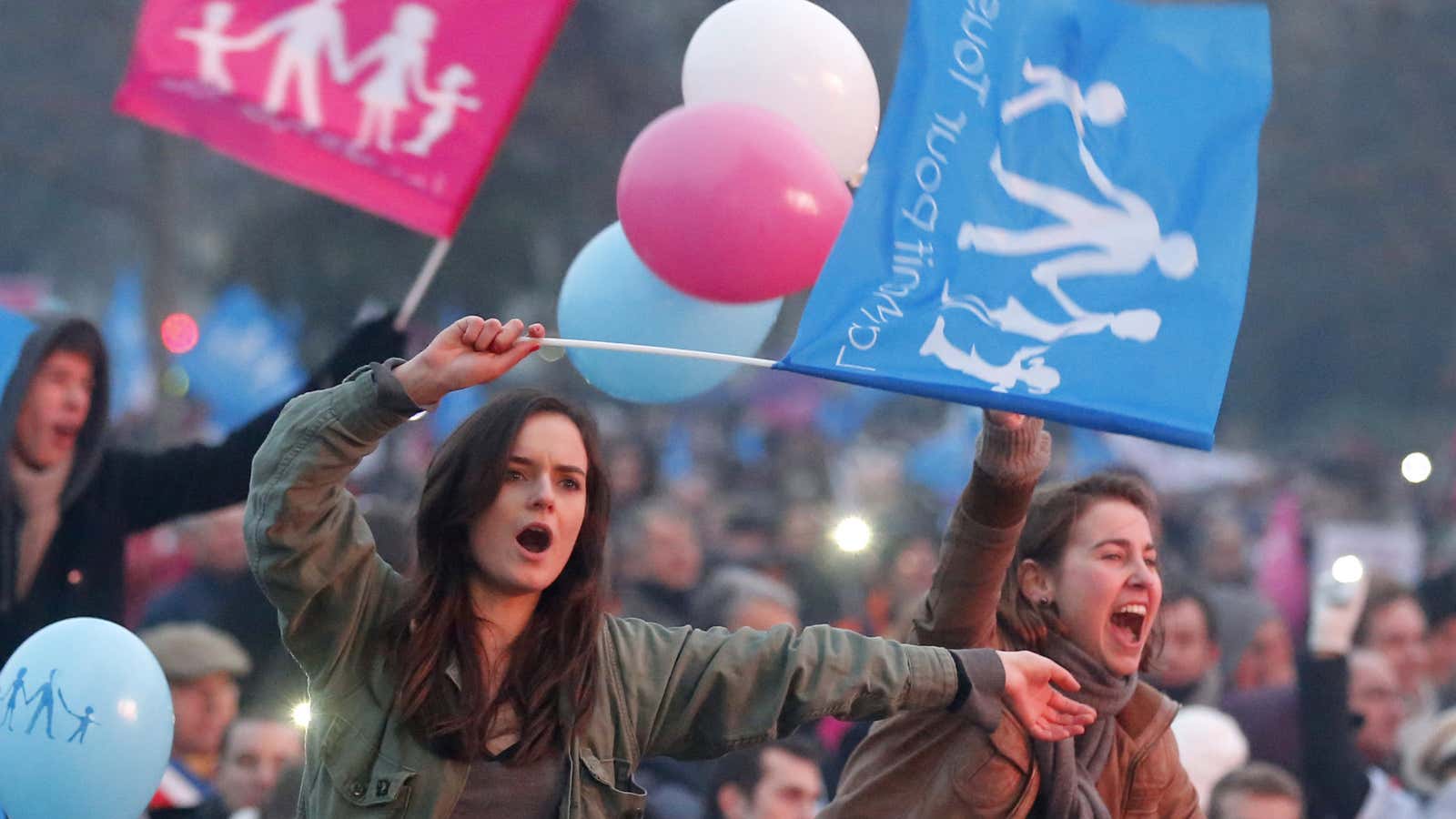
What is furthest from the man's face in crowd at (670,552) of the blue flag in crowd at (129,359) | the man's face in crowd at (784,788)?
the blue flag in crowd at (129,359)

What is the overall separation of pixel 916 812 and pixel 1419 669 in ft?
15.3

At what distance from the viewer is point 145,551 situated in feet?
31.8

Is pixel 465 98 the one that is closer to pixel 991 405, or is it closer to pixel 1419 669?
pixel 991 405

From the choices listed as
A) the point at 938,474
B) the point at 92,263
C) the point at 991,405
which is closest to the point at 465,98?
the point at 991,405

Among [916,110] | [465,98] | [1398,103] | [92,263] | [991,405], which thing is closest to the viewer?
[991,405]

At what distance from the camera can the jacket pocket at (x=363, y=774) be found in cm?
336

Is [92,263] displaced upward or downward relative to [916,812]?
upward

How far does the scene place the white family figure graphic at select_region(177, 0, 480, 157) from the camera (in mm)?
5797

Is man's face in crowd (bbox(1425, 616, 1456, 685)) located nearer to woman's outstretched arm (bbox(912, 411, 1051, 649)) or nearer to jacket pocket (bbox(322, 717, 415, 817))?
woman's outstretched arm (bbox(912, 411, 1051, 649))

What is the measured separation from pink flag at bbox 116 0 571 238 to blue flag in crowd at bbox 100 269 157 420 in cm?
922

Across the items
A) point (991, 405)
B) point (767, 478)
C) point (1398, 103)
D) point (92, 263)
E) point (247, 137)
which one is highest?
point (1398, 103)

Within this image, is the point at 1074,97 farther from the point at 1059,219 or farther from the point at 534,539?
the point at 534,539

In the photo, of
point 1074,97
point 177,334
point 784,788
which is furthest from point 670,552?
point 177,334

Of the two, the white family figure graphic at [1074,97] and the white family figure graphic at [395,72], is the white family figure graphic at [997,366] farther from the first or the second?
the white family figure graphic at [395,72]
